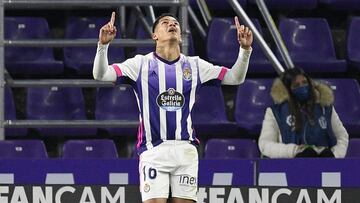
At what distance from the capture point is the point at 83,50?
37.2ft

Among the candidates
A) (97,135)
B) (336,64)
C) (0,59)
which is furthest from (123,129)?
(336,64)

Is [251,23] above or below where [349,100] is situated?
above

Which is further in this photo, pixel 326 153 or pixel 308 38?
pixel 308 38

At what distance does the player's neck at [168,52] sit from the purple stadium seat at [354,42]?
3.70 meters

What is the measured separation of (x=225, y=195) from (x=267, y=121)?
1203 mm

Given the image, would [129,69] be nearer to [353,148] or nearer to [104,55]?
[104,55]

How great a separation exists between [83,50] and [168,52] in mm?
3548

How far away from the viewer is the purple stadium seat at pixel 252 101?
35.5ft

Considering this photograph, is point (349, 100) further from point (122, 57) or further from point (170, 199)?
point (170, 199)

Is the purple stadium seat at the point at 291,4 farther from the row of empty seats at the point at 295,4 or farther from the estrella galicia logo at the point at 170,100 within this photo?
the estrella galicia logo at the point at 170,100

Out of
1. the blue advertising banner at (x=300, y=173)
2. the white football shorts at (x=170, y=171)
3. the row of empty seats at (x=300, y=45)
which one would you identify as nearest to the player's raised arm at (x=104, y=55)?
the white football shorts at (x=170, y=171)

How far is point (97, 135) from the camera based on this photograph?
36.9ft

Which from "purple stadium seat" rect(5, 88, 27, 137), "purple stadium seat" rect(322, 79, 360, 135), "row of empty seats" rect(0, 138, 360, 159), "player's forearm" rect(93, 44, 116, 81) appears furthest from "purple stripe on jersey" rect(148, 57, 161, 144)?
"purple stadium seat" rect(322, 79, 360, 135)

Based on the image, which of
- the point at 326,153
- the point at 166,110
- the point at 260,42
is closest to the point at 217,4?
the point at 260,42
